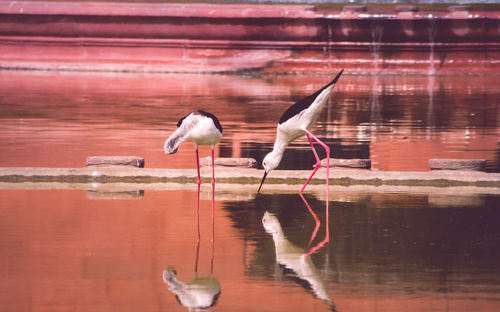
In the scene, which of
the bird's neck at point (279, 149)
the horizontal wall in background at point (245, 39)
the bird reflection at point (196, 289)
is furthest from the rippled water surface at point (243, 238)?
the horizontal wall in background at point (245, 39)

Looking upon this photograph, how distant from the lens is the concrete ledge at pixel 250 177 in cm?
864

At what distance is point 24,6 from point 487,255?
819 inches

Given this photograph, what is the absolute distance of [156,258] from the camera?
5938 mm

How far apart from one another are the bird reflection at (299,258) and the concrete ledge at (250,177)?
5.17 feet

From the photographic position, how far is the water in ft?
36.9

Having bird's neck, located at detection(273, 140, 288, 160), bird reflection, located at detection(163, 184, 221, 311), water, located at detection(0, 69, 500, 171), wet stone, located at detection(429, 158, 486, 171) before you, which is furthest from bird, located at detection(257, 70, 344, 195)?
bird reflection, located at detection(163, 184, 221, 311)

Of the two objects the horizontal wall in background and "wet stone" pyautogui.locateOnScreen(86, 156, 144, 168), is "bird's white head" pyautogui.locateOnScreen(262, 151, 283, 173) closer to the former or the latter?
"wet stone" pyautogui.locateOnScreen(86, 156, 144, 168)

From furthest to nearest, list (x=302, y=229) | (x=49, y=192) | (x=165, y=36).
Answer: (x=165, y=36) → (x=49, y=192) → (x=302, y=229)

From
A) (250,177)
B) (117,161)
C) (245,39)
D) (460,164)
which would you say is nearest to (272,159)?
(250,177)

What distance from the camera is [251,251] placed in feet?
20.2

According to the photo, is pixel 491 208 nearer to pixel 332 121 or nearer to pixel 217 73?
pixel 332 121

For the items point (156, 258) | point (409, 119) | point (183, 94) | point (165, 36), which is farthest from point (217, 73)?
point (156, 258)

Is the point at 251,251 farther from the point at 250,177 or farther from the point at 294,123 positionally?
the point at 250,177

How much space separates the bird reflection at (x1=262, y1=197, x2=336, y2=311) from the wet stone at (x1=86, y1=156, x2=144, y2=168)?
2365mm
